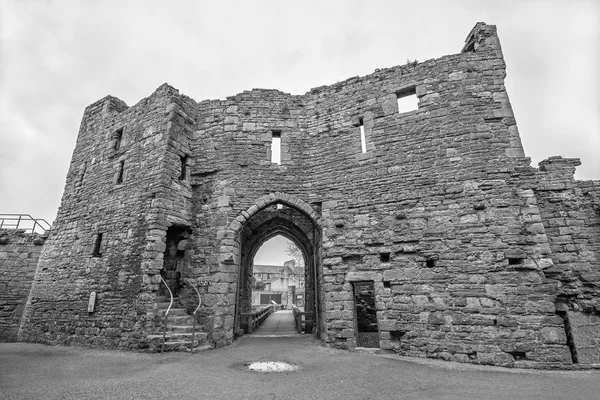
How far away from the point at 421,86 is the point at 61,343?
13141 millimetres

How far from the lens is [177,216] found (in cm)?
920

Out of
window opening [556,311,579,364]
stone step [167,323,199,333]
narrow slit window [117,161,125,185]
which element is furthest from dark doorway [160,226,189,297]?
window opening [556,311,579,364]

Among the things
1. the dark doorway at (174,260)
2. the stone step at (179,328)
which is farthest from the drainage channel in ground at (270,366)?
the dark doorway at (174,260)

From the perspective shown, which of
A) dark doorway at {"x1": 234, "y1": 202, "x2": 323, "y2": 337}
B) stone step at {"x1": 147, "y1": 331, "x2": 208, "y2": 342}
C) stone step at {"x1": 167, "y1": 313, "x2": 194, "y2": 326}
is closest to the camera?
stone step at {"x1": 147, "y1": 331, "x2": 208, "y2": 342}

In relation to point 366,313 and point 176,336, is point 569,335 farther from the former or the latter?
point 176,336

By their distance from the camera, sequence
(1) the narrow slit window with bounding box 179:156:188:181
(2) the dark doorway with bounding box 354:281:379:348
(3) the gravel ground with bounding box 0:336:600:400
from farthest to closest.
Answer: (2) the dark doorway with bounding box 354:281:379:348, (1) the narrow slit window with bounding box 179:156:188:181, (3) the gravel ground with bounding box 0:336:600:400

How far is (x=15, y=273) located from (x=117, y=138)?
6597 mm

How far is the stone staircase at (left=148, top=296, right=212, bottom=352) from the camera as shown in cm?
740

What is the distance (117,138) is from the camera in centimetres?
1127

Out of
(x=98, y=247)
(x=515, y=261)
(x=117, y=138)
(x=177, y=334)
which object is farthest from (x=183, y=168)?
(x=515, y=261)

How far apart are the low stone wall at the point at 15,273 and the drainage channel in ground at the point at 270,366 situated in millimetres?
10124

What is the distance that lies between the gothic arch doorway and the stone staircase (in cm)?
165

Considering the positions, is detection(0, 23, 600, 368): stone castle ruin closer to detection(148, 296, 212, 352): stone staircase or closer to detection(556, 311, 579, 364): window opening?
detection(556, 311, 579, 364): window opening

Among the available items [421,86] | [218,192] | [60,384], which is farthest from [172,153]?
[421,86]
